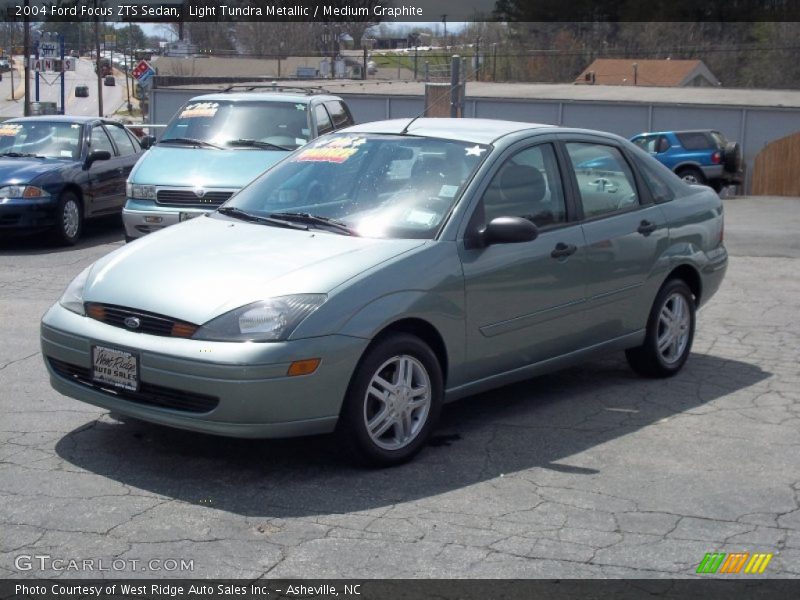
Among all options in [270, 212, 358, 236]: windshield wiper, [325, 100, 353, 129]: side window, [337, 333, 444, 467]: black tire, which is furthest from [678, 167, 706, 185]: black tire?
[337, 333, 444, 467]: black tire

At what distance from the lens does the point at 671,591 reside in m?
4.06

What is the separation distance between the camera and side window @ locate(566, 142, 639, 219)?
6.55m

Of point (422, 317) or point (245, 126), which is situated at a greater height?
point (245, 126)

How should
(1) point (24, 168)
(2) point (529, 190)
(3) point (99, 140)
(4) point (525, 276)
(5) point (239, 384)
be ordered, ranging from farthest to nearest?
(3) point (99, 140) → (1) point (24, 168) → (2) point (529, 190) → (4) point (525, 276) → (5) point (239, 384)

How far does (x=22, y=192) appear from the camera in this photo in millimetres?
12430

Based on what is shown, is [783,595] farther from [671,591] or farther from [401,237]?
[401,237]

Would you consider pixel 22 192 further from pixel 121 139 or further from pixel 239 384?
pixel 239 384

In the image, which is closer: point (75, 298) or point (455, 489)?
point (455, 489)

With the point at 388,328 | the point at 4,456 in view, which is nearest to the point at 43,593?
the point at 4,456

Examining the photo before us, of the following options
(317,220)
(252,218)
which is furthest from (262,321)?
(252,218)

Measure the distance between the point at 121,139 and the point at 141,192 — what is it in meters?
3.83

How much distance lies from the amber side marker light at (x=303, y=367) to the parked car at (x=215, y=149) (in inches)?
245

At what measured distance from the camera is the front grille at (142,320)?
4926 millimetres

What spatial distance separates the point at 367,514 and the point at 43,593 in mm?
1389
